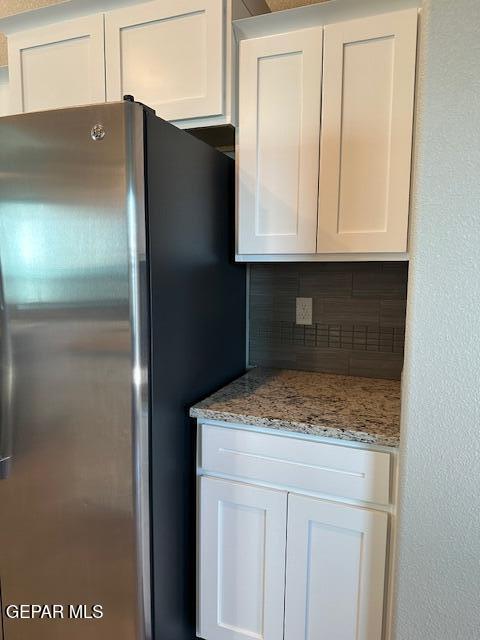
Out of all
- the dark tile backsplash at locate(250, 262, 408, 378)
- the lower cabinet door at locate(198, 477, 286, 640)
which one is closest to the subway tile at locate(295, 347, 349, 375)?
the dark tile backsplash at locate(250, 262, 408, 378)

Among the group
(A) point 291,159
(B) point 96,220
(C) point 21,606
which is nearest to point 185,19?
(A) point 291,159

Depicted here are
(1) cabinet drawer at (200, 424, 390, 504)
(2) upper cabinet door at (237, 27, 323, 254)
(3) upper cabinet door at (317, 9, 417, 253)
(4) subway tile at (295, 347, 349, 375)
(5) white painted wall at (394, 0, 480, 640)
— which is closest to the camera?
(5) white painted wall at (394, 0, 480, 640)

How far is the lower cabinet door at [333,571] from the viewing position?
3.96 feet

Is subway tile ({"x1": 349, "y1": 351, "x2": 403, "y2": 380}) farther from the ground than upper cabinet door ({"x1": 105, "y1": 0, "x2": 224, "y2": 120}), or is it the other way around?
upper cabinet door ({"x1": 105, "y1": 0, "x2": 224, "y2": 120})

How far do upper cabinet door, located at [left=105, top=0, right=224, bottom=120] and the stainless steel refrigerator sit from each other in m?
0.25

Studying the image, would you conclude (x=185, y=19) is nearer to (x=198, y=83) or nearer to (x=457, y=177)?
(x=198, y=83)

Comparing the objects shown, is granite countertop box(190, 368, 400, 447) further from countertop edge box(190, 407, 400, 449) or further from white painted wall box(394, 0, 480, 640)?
white painted wall box(394, 0, 480, 640)

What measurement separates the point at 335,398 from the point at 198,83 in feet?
3.96

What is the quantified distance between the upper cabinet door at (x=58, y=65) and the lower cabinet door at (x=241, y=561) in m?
1.52

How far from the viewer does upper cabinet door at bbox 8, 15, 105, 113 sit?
157 cm

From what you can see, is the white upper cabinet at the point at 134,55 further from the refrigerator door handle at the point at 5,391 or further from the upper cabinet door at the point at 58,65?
the refrigerator door handle at the point at 5,391

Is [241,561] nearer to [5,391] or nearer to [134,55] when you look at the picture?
[5,391]

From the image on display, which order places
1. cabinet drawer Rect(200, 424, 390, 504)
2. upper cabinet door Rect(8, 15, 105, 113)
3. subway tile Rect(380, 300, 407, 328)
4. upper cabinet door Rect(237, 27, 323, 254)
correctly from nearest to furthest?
cabinet drawer Rect(200, 424, 390, 504) < upper cabinet door Rect(237, 27, 323, 254) < upper cabinet door Rect(8, 15, 105, 113) < subway tile Rect(380, 300, 407, 328)

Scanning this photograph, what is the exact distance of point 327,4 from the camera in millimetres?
1328
